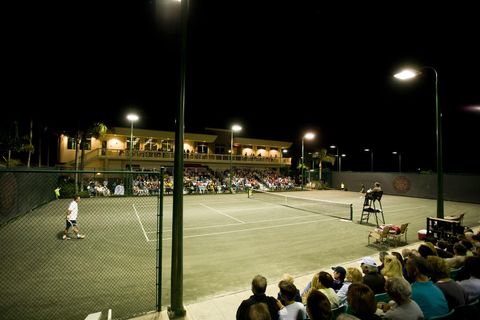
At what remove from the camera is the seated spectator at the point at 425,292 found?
3612 mm

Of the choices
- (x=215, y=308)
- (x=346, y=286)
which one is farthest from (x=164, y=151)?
(x=346, y=286)

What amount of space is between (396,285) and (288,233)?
28.5 ft

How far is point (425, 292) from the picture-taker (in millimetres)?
3740

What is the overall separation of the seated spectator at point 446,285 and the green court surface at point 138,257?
3499 mm

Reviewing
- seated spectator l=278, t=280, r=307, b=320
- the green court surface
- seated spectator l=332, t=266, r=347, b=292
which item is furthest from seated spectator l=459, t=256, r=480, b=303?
the green court surface

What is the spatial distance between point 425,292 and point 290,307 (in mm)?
1946

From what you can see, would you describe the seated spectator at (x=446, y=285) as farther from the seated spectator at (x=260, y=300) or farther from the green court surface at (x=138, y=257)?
the green court surface at (x=138, y=257)

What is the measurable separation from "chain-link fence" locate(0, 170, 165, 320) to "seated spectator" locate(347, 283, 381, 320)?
4.17m

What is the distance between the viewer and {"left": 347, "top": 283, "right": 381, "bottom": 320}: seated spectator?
3102 mm

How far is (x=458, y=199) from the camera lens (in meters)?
26.8

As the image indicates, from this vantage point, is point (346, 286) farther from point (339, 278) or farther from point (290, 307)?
point (290, 307)

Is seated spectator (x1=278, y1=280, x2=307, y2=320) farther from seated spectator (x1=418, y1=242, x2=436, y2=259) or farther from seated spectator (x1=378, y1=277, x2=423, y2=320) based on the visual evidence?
seated spectator (x1=418, y1=242, x2=436, y2=259)

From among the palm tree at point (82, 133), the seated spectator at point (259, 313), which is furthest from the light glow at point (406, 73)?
the palm tree at point (82, 133)

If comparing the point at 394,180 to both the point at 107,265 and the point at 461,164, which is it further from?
the point at 461,164
